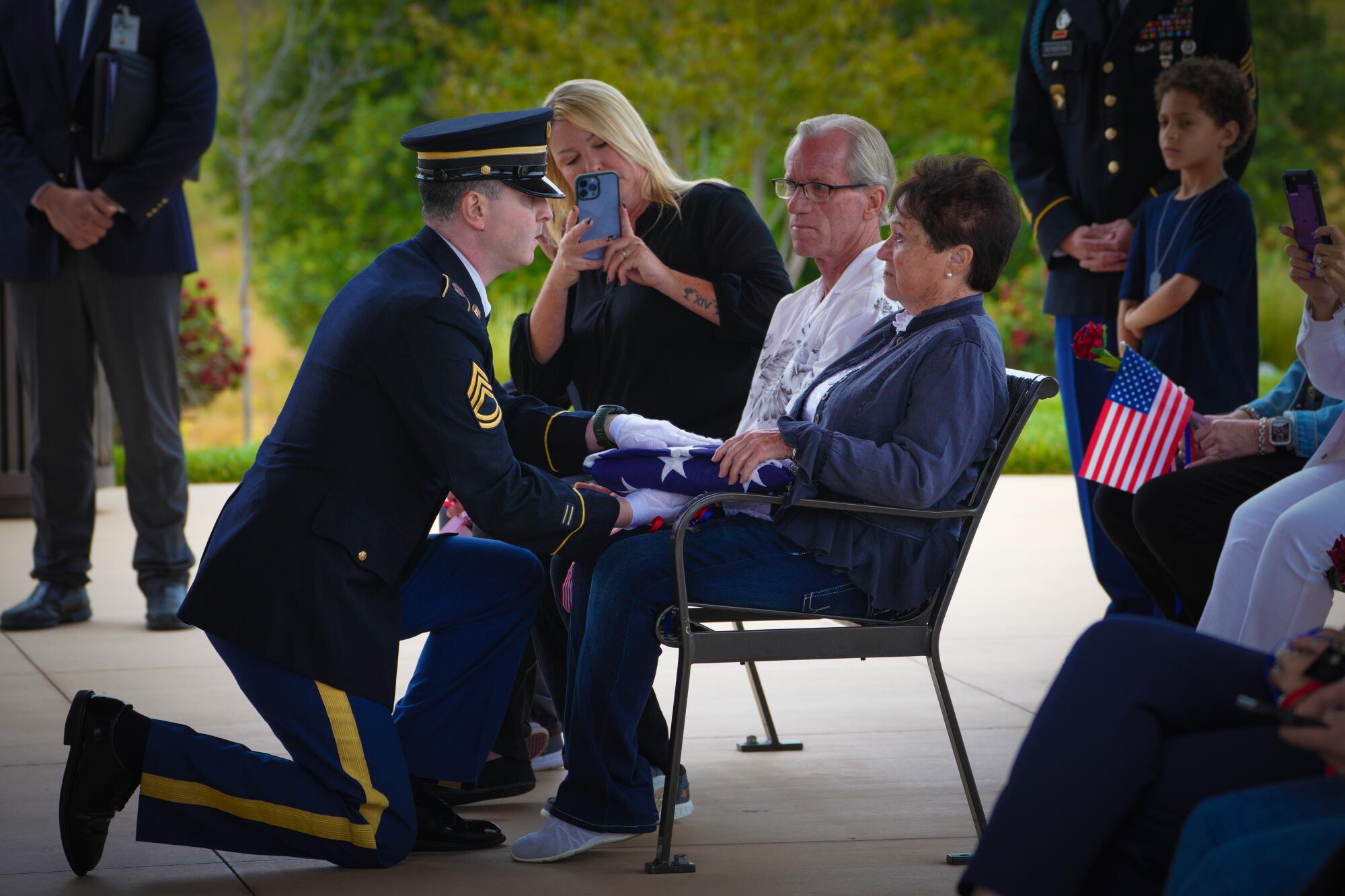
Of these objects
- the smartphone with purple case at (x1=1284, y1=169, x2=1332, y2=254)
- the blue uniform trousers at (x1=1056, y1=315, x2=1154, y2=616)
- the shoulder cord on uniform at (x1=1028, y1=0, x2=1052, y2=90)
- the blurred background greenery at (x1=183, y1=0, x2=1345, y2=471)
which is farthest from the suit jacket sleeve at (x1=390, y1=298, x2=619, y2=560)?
the blurred background greenery at (x1=183, y1=0, x2=1345, y2=471)

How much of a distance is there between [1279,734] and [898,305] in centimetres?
141

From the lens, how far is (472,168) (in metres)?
2.67

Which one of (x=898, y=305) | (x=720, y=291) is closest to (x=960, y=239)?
(x=898, y=305)

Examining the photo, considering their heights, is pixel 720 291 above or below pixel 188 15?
below

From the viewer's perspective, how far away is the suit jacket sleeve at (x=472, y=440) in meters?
2.54

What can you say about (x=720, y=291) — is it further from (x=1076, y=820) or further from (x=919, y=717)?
(x=1076, y=820)

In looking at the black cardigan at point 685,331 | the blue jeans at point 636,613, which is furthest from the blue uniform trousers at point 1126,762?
the black cardigan at point 685,331

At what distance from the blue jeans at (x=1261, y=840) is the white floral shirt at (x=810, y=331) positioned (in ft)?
4.65

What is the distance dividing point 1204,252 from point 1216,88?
42 centimetres

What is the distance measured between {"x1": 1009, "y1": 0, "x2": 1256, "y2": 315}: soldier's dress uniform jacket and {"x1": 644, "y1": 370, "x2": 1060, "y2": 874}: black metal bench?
6.06ft

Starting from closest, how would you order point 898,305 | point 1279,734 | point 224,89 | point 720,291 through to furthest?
point 1279,734, point 898,305, point 720,291, point 224,89

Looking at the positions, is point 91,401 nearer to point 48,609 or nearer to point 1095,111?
point 48,609

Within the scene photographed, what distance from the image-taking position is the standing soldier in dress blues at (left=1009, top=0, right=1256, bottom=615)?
4.35 metres

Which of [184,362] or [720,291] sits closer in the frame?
[720,291]
